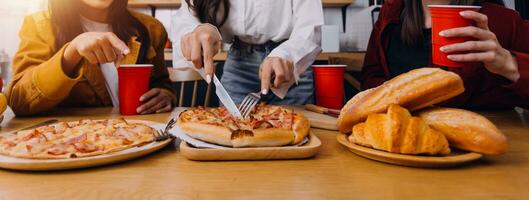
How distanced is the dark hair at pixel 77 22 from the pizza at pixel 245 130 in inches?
37.0

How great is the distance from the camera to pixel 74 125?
1083 mm

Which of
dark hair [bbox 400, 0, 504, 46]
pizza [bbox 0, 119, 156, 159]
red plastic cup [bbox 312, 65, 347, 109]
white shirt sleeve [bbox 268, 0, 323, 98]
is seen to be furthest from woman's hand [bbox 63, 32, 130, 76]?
dark hair [bbox 400, 0, 504, 46]

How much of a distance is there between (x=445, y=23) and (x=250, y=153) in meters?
0.51

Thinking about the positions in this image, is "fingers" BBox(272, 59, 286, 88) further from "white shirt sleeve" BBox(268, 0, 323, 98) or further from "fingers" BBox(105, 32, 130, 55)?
"fingers" BBox(105, 32, 130, 55)

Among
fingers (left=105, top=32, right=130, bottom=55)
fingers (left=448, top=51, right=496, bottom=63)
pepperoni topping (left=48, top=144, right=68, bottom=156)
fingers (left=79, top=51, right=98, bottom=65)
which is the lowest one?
pepperoni topping (left=48, top=144, right=68, bottom=156)

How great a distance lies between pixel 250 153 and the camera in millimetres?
819

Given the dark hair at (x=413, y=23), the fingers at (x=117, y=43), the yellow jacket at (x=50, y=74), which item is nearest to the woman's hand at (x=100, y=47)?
the fingers at (x=117, y=43)

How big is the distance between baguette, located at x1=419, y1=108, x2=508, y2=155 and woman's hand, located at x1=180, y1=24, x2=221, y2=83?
0.58 m

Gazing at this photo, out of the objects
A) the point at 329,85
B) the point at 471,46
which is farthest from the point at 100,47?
the point at 471,46

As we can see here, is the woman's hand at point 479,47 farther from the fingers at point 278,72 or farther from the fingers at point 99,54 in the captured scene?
the fingers at point 99,54

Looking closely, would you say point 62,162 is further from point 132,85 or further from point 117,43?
point 132,85

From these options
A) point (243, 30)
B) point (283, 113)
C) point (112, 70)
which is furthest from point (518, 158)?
point (112, 70)

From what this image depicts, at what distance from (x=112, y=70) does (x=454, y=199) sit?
Answer: 4.94ft

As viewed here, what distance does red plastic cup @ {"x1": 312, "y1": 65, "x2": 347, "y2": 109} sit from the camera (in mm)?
1402
